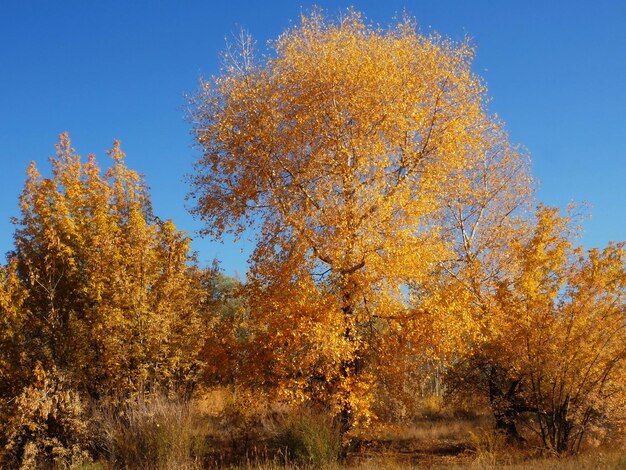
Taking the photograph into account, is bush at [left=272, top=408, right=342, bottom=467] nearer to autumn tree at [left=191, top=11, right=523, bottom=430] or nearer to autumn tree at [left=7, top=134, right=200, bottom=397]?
autumn tree at [left=191, top=11, right=523, bottom=430]

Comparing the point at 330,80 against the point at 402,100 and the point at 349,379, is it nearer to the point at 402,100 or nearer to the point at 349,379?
the point at 402,100

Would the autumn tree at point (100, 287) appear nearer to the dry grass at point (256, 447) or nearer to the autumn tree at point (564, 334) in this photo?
the dry grass at point (256, 447)

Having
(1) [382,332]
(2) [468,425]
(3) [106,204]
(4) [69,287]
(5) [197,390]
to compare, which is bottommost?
(2) [468,425]

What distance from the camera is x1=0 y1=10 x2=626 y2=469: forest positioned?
14305 millimetres

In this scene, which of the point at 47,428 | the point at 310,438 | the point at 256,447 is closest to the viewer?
the point at 310,438

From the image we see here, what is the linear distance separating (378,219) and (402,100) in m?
3.61

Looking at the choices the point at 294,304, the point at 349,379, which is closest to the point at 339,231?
the point at 294,304

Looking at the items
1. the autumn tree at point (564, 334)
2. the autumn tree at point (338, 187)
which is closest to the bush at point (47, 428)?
the autumn tree at point (338, 187)

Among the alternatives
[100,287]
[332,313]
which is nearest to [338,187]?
[332,313]

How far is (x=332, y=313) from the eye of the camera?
1428cm

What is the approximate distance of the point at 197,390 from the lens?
24438mm

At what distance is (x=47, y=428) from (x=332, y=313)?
11549 millimetres

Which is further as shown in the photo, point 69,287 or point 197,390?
point 197,390

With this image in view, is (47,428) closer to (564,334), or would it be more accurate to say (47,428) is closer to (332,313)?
(332,313)
